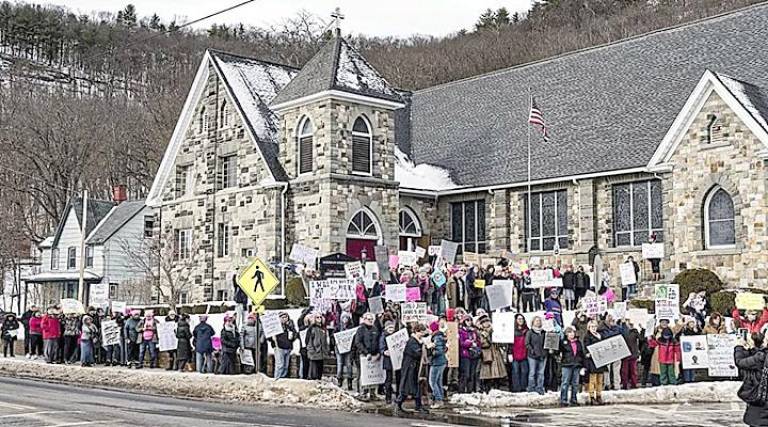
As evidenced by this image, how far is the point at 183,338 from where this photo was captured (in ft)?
83.0

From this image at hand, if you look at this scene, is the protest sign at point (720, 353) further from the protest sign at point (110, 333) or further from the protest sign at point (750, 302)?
the protest sign at point (110, 333)

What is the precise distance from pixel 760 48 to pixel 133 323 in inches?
859

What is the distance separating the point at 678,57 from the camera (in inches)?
1425

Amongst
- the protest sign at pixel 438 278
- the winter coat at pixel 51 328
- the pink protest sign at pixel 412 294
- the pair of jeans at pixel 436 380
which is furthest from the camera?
the winter coat at pixel 51 328

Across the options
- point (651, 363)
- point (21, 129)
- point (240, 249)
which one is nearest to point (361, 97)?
point (240, 249)

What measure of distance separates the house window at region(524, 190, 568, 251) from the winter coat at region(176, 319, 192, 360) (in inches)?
575

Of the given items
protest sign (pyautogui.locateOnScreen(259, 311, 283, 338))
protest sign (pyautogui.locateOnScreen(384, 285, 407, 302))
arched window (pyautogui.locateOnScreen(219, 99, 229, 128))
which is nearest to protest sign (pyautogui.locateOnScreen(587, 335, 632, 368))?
protest sign (pyautogui.locateOnScreen(384, 285, 407, 302))

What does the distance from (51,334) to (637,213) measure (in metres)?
18.5

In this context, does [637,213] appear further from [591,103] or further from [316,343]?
[316,343]

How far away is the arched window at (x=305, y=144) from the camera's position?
1374 inches

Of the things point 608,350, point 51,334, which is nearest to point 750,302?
point 608,350

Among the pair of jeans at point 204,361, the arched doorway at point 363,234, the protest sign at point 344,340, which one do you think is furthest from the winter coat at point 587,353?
the arched doorway at point 363,234

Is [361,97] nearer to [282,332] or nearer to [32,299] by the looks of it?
[282,332]

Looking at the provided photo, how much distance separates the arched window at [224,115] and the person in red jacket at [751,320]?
2212 centimetres
